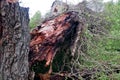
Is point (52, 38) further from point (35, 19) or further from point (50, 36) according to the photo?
point (35, 19)

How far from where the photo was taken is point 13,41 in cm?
236

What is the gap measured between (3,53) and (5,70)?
0.14 metres

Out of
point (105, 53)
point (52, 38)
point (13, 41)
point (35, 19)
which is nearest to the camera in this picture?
point (13, 41)

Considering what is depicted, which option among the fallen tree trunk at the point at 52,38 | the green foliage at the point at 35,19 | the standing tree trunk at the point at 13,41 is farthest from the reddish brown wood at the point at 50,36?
the green foliage at the point at 35,19

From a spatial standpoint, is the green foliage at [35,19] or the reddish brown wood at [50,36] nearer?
the reddish brown wood at [50,36]

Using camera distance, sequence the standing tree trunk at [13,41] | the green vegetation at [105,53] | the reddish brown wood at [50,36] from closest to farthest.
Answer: the standing tree trunk at [13,41], the reddish brown wood at [50,36], the green vegetation at [105,53]

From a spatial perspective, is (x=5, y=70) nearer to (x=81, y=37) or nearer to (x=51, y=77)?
(x=51, y=77)

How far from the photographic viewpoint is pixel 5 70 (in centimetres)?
239

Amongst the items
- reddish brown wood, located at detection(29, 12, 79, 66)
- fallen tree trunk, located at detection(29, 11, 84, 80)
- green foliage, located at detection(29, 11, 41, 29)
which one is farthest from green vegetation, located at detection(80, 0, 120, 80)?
green foliage, located at detection(29, 11, 41, 29)

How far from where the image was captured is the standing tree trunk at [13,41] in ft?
7.48

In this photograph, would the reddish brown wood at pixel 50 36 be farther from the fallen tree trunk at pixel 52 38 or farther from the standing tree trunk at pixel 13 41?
the standing tree trunk at pixel 13 41

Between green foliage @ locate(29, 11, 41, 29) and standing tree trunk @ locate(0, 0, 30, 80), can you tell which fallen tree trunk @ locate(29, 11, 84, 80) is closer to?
standing tree trunk @ locate(0, 0, 30, 80)

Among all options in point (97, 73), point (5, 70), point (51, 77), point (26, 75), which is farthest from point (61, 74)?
point (5, 70)

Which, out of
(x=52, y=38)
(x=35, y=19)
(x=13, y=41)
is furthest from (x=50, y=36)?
(x=35, y=19)
